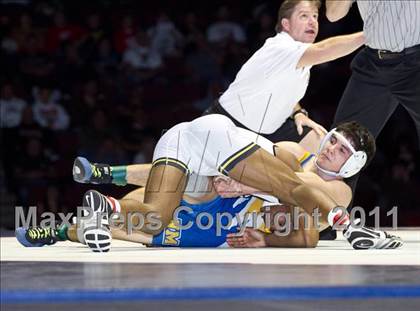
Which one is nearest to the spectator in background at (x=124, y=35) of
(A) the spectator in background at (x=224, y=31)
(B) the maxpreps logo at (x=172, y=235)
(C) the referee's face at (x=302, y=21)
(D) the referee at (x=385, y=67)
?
(A) the spectator in background at (x=224, y=31)

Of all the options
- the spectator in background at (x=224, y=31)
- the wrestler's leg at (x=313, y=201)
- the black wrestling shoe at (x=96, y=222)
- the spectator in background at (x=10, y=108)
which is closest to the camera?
the black wrestling shoe at (x=96, y=222)

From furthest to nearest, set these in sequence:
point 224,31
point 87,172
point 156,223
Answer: point 224,31 → point 87,172 → point 156,223

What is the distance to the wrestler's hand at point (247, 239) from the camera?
4324 mm

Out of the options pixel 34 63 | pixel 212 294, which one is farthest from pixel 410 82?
pixel 34 63

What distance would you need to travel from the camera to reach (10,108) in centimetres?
816

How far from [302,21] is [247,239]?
4.65ft

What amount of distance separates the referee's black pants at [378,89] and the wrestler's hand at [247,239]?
0.75 metres

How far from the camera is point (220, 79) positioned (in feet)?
28.4

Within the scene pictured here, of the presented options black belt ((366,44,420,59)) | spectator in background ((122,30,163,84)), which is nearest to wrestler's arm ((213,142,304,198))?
black belt ((366,44,420,59))

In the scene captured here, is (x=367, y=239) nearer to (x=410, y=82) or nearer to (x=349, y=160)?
(x=349, y=160)

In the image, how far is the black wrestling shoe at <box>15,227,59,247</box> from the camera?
4.46 metres

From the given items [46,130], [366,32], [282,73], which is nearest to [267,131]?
Result: [282,73]

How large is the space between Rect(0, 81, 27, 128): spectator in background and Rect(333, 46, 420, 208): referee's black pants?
382 centimetres

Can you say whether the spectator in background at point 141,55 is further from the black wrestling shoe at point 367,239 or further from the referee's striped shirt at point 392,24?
the black wrestling shoe at point 367,239
